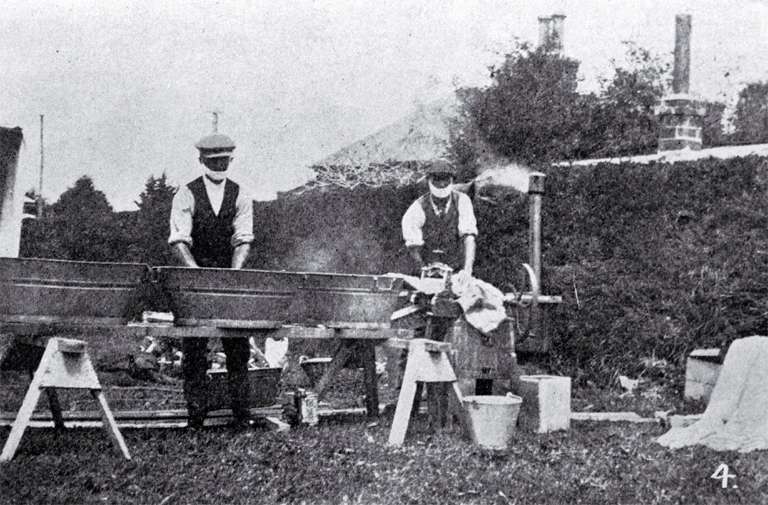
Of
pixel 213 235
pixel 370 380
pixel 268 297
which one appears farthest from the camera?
pixel 370 380

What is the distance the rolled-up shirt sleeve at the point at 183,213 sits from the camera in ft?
18.8

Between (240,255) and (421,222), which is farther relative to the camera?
(421,222)

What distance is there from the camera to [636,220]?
806 centimetres

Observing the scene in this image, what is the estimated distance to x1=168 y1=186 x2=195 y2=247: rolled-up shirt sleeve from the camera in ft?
18.8

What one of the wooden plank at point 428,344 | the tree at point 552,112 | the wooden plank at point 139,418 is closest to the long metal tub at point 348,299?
the wooden plank at point 428,344

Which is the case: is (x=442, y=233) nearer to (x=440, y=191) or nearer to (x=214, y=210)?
(x=440, y=191)

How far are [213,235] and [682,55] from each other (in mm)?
8343

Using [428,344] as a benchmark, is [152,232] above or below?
above

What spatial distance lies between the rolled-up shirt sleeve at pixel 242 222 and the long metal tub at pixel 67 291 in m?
1.15

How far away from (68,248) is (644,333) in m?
10.1

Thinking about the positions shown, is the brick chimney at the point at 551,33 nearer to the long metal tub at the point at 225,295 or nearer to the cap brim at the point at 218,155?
the cap brim at the point at 218,155

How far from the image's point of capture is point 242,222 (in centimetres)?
594

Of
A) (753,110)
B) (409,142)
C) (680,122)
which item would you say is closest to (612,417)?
(680,122)

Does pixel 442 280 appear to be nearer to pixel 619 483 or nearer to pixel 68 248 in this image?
pixel 619 483
